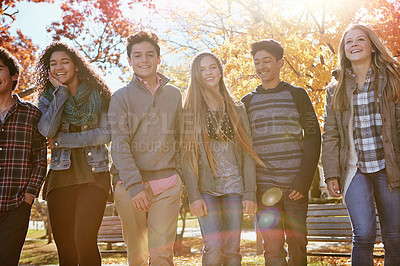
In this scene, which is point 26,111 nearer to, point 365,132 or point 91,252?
point 91,252

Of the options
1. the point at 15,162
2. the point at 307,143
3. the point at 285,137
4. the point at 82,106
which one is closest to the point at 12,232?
the point at 15,162

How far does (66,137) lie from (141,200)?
95cm

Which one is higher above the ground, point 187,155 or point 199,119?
point 199,119

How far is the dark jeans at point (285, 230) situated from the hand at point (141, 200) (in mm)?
1129

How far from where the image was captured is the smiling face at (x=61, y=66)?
3.85 metres

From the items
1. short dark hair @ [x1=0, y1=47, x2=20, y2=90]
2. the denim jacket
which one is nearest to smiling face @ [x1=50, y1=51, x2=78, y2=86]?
the denim jacket

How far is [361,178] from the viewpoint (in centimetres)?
335

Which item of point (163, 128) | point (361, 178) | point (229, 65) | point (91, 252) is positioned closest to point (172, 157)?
point (163, 128)

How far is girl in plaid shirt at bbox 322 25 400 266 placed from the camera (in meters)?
3.27

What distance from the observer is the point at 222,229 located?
3.55m

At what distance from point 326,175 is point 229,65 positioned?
4528 millimetres

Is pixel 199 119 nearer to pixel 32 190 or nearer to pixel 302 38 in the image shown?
pixel 32 190

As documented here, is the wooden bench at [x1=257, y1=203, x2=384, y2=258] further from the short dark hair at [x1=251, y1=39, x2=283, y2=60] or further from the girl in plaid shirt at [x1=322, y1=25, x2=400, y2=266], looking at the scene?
the short dark hair at [x1=251, y1=39, x2=283, y2=60]

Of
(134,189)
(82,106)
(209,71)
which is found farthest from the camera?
(209,71)
